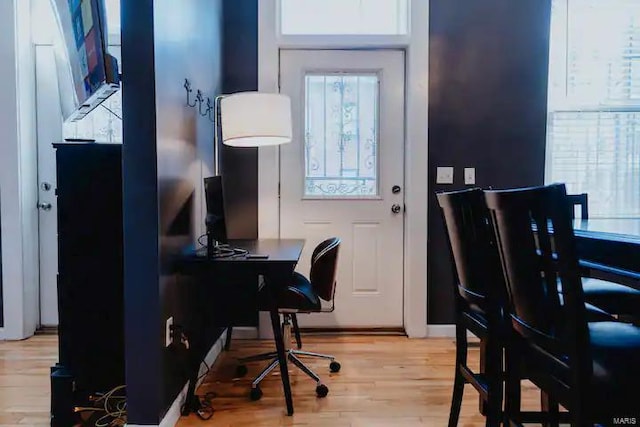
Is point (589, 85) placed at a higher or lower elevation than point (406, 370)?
higher

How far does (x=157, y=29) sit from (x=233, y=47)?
1.52m

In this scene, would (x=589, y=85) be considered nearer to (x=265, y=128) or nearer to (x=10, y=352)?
(x=265, y=128)

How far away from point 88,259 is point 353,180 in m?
1.94

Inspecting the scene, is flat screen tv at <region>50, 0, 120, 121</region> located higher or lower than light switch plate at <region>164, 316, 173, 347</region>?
higher

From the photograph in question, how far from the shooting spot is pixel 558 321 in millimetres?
1116

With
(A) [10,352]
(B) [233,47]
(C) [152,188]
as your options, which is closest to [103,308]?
(C) [152,188]

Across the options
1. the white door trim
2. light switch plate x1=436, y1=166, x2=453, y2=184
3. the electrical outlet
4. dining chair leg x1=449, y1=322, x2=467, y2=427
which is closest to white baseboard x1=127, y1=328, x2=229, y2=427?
the electrical outlet

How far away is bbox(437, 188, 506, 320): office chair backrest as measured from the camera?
4.78ft

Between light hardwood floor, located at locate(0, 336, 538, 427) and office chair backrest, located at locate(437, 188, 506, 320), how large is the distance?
2.63 feet

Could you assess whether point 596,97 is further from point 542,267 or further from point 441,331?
point 542,267

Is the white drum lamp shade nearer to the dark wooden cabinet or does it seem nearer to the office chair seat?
the dark wooden cabinet

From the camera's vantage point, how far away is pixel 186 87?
235cm

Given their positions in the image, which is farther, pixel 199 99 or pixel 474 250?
pixel 199 99

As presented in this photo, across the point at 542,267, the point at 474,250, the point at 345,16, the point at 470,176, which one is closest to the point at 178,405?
the point at 474,250
